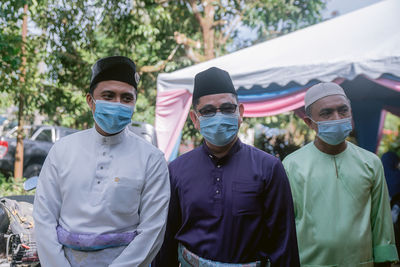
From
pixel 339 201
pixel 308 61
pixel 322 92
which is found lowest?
pixel 339 201

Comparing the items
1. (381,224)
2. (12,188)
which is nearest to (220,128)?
(381,224)

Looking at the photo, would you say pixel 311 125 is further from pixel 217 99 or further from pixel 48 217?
pixel 48 217

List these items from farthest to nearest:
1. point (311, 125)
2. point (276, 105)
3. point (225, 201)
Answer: point (276, 105) → point (311, 125) → point (225, 201)

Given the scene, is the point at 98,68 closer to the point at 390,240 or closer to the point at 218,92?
the point at 218,92

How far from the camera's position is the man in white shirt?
180cm

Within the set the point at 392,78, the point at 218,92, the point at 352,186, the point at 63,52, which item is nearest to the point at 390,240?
the point at 352,186

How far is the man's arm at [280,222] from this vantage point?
1.90m

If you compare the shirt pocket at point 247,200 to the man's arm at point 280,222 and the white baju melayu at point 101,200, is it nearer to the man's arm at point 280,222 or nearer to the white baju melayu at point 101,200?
the man's arm at point 280,222

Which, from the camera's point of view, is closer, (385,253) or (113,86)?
(113,86)

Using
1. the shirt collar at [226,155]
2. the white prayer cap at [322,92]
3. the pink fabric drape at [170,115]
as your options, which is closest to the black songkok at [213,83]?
the shirt collar at [226,155]

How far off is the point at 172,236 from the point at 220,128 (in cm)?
65

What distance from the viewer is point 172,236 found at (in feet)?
6.92

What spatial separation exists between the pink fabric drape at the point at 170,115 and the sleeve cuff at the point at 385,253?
162 inches

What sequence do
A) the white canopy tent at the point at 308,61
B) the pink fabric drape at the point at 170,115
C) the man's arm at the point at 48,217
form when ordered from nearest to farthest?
the man's arm at the point at 48,217
the white canopy tent at the point at 308,61
the pink fabric drape at the point at 170,115
